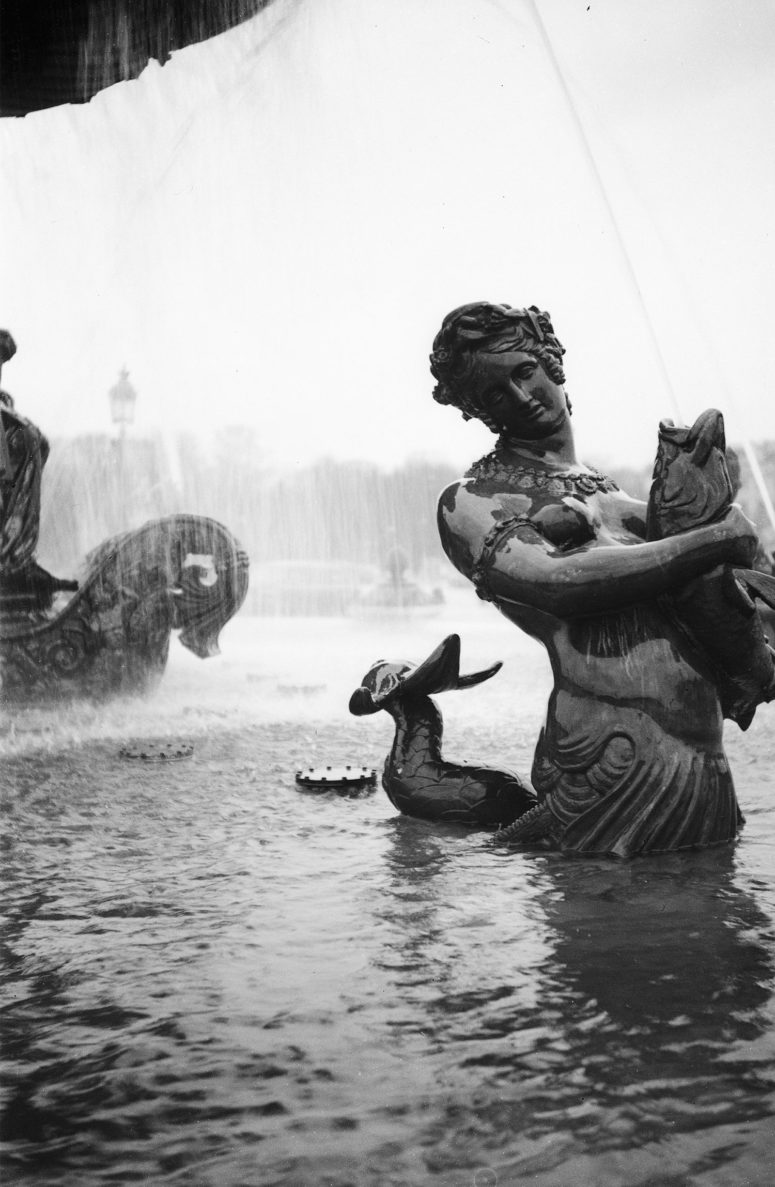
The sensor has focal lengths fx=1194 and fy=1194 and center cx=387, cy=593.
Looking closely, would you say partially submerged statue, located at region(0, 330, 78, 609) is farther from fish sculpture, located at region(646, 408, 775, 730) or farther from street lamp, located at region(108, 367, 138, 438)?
fish sculpture, located at region(646, 408, 775, 730)

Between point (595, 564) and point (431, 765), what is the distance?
89cm

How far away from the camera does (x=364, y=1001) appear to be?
197 cm

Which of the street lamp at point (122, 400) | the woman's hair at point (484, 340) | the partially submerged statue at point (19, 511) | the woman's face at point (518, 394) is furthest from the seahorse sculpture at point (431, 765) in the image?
the street lamp at point (122, 400)

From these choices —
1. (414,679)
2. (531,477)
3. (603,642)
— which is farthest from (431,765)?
(531,477)

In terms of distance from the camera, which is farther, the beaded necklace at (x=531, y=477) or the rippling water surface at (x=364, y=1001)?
the beaded necklace at (x=531, y=477)

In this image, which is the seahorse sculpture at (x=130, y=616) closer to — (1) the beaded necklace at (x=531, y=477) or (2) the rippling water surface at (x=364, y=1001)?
(2) the rippling water surface at (x=364, y=1001)

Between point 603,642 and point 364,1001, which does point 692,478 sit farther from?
point 364,1001

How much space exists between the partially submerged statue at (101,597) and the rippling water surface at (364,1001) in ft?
7.57

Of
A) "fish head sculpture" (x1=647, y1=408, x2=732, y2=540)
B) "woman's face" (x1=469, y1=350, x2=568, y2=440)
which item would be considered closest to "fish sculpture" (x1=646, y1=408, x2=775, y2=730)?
"fish head sculpture" (x1=647, y1=408, x2=732, y2=540)

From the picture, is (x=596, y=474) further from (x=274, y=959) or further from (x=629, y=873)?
(x=274, y=959)

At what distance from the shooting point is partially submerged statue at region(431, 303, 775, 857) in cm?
273

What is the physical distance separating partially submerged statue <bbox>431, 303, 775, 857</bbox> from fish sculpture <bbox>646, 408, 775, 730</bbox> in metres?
0.02

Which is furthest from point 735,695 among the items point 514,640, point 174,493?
point 174,493

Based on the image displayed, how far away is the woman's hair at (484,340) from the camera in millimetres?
3070
